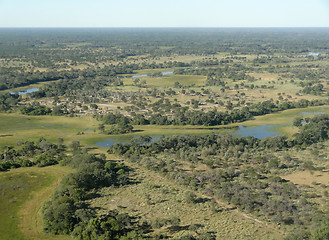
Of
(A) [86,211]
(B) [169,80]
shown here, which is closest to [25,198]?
(A) [86,211]

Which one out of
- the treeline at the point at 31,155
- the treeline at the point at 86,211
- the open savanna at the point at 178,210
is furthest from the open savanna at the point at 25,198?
the open savanna at the point at 178,210

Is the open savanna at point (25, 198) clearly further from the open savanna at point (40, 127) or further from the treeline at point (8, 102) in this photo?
the treeline at point (8, 102)

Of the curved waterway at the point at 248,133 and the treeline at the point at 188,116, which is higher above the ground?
the treeline at the point at 188,116

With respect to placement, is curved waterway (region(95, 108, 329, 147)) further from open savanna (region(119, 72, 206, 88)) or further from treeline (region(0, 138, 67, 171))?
open savanna (region(119, 72, 206, 88))

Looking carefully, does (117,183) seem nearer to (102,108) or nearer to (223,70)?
(102,108)


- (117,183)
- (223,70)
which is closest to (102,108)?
(117,183)

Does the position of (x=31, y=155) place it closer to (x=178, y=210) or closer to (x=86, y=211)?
(x=86, y=211)
